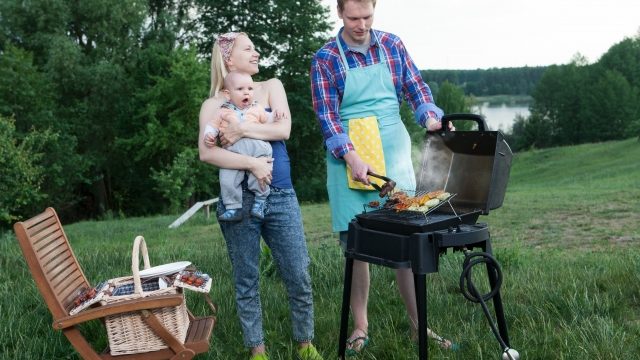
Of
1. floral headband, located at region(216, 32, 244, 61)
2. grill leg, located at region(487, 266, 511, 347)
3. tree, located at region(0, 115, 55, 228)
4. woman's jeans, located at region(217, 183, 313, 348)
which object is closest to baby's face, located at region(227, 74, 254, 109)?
floral headband, located at region(216, 32, 244, 61)

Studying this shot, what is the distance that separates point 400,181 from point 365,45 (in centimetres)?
80

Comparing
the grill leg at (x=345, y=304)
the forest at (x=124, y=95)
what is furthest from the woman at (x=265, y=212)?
the forest at (x=124, y=95)

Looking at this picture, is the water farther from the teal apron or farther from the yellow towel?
the yellow towel

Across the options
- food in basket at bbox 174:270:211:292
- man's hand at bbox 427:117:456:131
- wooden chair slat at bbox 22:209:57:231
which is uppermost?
man's hand at bbox 427:117:456:131

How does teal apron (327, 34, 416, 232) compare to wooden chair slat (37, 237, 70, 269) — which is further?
teal apron (327, 34, 416, 232)

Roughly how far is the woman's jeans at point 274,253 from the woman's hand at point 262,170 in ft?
0.38

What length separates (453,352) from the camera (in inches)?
139

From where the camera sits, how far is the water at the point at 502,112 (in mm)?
74250

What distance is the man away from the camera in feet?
12.0

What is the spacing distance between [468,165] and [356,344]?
126 centimetres

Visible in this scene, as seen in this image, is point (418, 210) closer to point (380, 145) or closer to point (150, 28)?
point (380, 145)

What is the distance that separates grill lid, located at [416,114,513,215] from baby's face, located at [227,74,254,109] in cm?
96

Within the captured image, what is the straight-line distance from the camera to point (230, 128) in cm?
326

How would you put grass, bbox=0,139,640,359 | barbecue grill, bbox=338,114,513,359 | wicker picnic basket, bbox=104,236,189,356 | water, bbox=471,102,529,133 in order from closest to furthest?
1. barbecue grill, bbox=338,114,513,359
2. wicker picnic basket, bbox=104,236,189,356
3. grass, bbox=0,139,640,359
4. water, bbox=471,102,529,133
